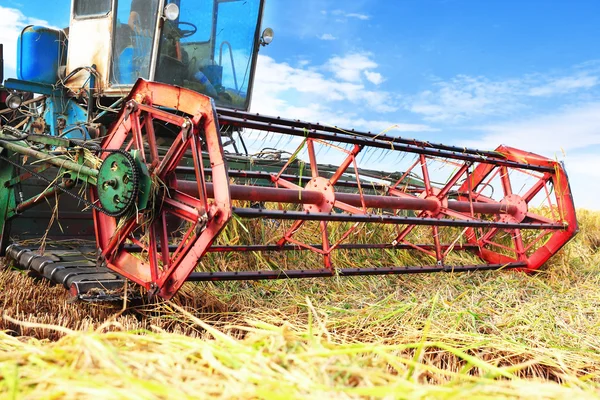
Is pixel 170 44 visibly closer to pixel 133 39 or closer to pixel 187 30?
pixel 187 30

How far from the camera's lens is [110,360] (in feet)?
4.87

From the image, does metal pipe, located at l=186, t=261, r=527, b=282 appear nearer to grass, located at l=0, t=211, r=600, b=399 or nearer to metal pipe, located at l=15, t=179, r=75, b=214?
grass, located at l=0, t=211, r=600, b=399

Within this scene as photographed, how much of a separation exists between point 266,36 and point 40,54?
267cm

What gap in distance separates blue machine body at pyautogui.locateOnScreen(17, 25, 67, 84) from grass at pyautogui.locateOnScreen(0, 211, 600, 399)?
11.0 feet

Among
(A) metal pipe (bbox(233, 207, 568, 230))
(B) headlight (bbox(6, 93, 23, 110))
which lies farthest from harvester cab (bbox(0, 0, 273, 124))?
(A) metal pipe (bbox(233, 207, 568, 230))

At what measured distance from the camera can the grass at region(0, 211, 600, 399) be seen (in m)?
1.40

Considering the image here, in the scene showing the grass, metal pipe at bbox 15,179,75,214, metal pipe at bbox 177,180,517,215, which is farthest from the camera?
metal pipe at bbox 15,179,75,214

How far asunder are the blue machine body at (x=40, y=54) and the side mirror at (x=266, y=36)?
2422mm

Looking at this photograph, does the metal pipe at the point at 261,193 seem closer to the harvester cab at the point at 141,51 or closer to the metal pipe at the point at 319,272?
the metal pipe at the point at 319,272

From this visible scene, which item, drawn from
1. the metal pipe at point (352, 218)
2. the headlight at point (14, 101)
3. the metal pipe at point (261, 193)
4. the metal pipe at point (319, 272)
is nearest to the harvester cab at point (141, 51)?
the headlight at point (14, 101)

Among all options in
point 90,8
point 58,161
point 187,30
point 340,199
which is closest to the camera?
point 58,161

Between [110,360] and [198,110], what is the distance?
1.78 metres

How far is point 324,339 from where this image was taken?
1967 millimetres

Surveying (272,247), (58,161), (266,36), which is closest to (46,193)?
(58,161)
